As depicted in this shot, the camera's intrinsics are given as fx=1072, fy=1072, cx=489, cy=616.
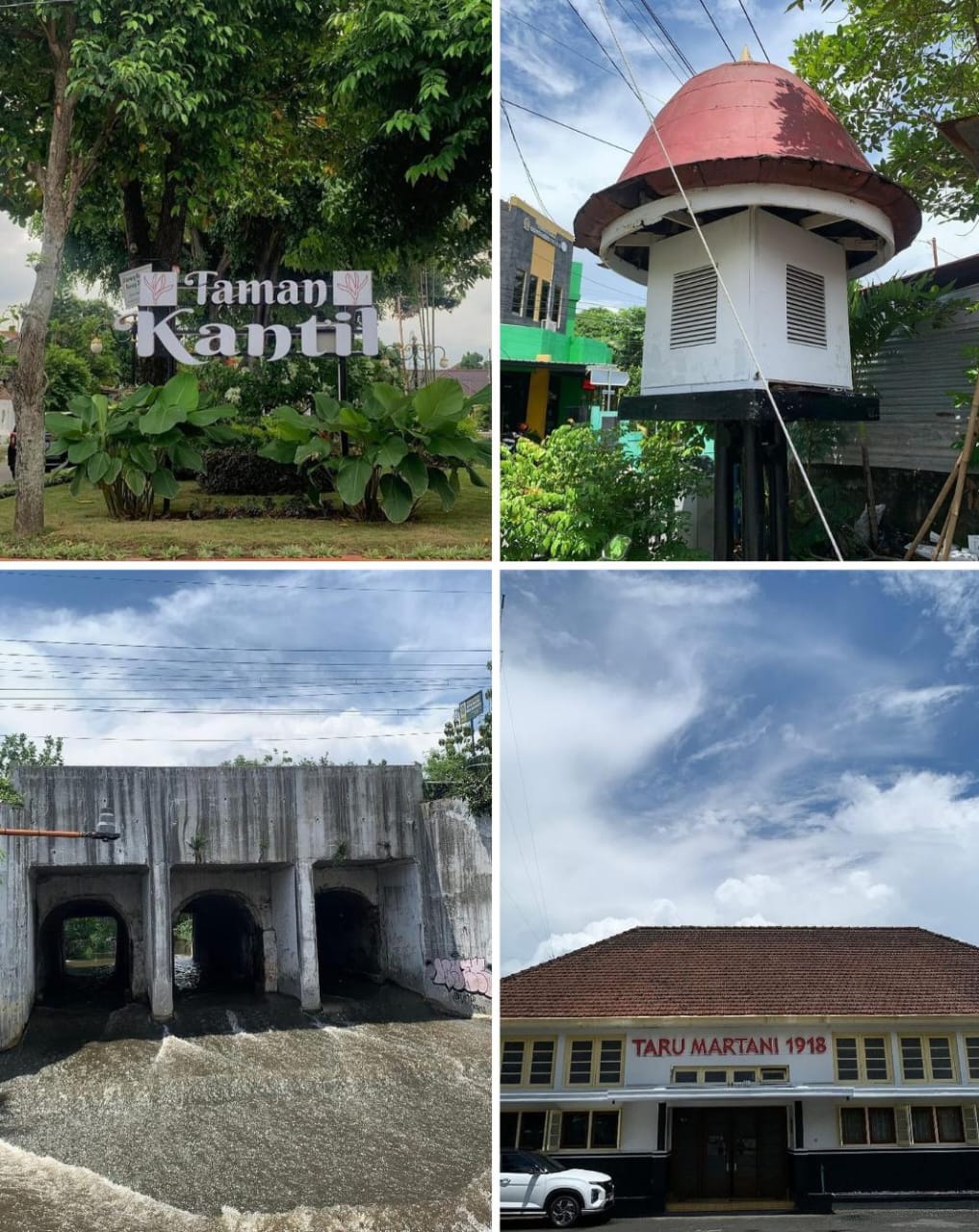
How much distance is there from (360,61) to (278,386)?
1901 mm

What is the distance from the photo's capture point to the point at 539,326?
19.0ft

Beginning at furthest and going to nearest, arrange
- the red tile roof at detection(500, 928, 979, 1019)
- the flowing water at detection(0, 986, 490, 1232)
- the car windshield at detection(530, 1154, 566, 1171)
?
the red tile roof at detection(500, 928, 979, 1019), the car windshield at detection(530, 1154, 566, 1171), the flowing water at detection(0, 986, 490, 1232)

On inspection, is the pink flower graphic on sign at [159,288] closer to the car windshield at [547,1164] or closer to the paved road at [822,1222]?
the car windshield at [547,1164]

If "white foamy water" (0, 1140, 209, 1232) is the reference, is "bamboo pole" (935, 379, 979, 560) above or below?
above

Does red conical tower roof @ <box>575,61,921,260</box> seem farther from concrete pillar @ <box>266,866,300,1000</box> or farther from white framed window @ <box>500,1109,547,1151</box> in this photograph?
white framed window @ <box>500,1109,547,1151</box>

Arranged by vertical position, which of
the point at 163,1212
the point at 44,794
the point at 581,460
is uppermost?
the point at 581,460

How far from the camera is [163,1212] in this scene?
221 inches

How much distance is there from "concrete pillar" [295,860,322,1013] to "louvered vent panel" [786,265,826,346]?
4474 millimetres

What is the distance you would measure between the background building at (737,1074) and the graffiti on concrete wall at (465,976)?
0.15m

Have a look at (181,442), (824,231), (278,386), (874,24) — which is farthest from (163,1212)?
(874,24)

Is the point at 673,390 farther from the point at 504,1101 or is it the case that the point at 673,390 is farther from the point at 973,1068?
the point at 973,1068

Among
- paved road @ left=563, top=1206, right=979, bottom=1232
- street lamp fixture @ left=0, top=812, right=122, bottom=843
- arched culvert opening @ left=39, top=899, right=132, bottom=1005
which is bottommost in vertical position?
paved road @ left=563, top=1206, right=979, bottom=1232

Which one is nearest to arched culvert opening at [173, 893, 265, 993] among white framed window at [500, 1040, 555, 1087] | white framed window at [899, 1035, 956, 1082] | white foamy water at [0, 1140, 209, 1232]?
white foamy water at [0, 1140, 209, 1232]

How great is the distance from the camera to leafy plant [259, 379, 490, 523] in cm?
629
